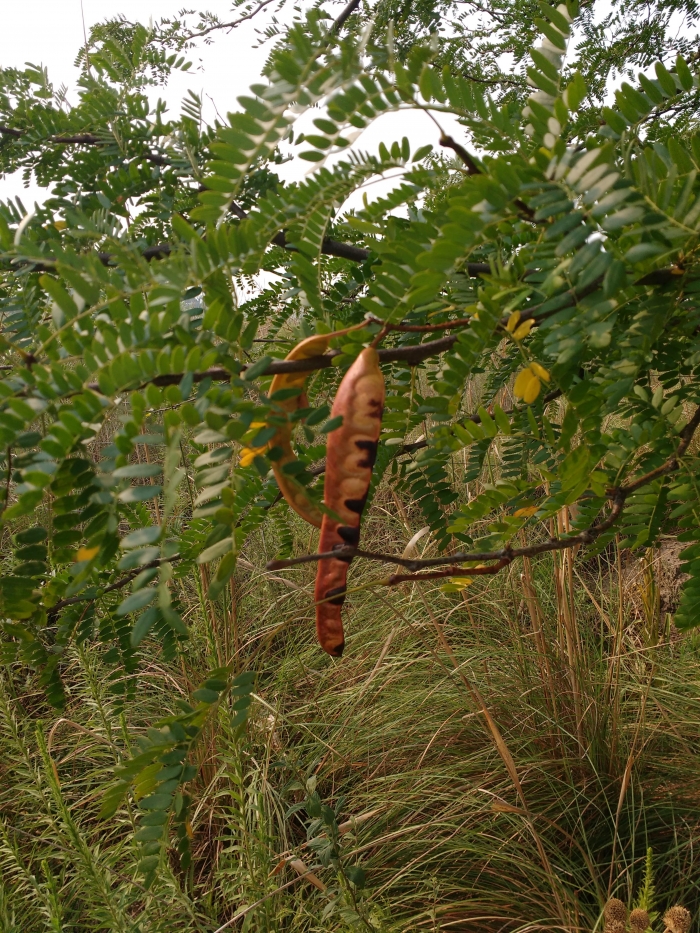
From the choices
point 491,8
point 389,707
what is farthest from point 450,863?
point 491,8

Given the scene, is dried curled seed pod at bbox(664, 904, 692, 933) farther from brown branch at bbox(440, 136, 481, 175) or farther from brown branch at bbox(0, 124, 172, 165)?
brown branch at bbox(0, 124, 172, 165)

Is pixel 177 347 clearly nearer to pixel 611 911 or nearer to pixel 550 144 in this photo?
pixel 550 144

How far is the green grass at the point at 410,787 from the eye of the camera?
1.15 m

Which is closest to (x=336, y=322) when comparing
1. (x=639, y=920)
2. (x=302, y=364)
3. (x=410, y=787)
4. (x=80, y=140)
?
(x=302, y=364)

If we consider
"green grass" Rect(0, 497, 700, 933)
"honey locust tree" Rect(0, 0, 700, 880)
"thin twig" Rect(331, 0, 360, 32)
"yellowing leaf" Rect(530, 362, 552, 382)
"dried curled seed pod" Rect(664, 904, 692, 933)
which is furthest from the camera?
"green grass" Rect(0, 497, 700, 933)

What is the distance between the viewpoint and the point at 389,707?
1696 millimetres

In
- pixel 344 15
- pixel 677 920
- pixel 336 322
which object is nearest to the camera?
pixel 336 322

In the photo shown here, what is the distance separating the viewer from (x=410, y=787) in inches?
57.6

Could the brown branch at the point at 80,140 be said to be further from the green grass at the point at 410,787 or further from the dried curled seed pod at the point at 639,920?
the dried curled seed pod at the point at 639,920

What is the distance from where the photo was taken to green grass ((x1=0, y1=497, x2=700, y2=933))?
1148 millimetres

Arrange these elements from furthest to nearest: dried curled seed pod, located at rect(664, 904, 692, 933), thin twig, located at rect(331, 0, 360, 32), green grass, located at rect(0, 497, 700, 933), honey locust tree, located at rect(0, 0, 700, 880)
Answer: green grass, located at rect(0, 497, 700, 933), thin twig, located at rect(331, 0, 360, 32), dried curled seed pod, located at rect(664, 904, 692, 933), honey locust tree, located at rect(0, 0, 700, 880)

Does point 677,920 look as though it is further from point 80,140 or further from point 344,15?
point 344,15

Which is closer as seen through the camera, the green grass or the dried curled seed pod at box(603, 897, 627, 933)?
the dried curled seed pod at box(603, 897, 627, 933)

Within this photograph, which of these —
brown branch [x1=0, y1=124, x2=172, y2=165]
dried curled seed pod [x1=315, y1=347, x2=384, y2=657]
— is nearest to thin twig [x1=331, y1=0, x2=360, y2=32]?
brown branch [x1=0, y1=124, x2=172, y2=165]
